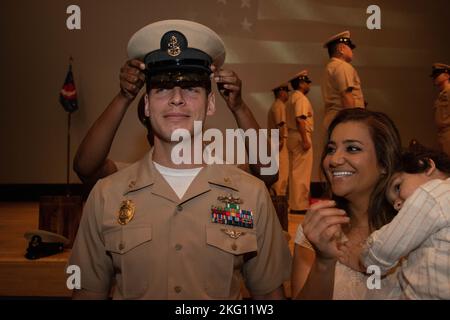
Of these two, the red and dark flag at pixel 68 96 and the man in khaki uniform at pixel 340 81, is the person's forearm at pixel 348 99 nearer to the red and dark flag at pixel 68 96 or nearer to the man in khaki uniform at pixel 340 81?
the man in khaki uniform at pixel 340 81

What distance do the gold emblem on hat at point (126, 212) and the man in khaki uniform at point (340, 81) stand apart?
245cm

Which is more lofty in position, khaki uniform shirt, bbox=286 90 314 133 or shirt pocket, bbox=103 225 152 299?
khaki uniform shirt, bbox=286 90 314 133

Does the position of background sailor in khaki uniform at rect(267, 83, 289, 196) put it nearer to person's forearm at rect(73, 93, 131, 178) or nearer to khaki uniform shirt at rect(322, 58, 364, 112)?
khaki uniform shirt at rect(322, 58, 364, 112)

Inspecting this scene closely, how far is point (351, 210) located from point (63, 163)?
15.1 ft

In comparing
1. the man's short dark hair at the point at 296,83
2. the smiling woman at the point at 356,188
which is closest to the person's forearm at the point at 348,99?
the man's short dark hair at the point at 296,83

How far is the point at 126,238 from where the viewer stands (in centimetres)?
118

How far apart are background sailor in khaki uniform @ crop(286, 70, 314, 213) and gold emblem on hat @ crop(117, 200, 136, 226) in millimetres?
3499

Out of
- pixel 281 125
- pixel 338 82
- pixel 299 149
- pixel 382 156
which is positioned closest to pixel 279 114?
pixel 281 125

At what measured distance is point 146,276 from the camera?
1.16 m

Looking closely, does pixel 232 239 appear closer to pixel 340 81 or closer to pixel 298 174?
pixel 340 81

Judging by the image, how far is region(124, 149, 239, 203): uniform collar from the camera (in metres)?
1.21

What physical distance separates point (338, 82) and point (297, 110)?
1.14m

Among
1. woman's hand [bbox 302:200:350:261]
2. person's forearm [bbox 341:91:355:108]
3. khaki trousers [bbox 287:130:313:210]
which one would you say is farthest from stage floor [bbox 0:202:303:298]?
khaki trousers [bbox 287:130:313:210]
